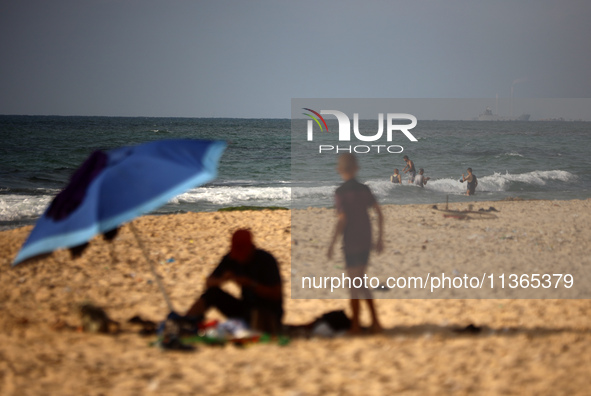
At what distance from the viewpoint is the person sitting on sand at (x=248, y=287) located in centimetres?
350

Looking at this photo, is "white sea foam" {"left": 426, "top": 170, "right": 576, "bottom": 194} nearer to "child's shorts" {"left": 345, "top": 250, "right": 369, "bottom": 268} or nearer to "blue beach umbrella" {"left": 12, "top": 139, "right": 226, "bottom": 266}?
"child's shorts" {"left": 345, "top": 250, "right": 369, "bottom": 268}

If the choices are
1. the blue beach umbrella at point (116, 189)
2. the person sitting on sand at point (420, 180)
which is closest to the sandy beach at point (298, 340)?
the blue beach umbrella at point (116, 189)

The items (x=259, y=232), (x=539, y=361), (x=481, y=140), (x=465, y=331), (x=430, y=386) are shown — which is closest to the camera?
(x=430, y=386)

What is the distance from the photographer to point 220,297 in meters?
3.74

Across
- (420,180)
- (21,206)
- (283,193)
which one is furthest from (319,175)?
(21,206)

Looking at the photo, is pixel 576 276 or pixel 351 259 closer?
pixel 351 259

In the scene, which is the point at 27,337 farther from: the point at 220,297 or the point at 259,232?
the point at 259,232

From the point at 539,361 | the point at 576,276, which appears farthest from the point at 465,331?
the point at 576,276

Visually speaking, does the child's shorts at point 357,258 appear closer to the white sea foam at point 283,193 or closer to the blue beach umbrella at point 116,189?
the blue beach umbrella at point 116,189

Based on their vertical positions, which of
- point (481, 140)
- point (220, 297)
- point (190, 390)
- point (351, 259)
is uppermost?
point (481, 140)

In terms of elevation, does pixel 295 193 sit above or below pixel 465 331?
above

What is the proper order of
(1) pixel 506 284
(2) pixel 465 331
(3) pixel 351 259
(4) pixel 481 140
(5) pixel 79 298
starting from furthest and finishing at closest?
(4) pixel 481 140 → (1) pixel 506 284 → (5) pixel 79 298 → (2) pixel 465 331 → (3) pixel 351 259

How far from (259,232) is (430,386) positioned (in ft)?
18.4

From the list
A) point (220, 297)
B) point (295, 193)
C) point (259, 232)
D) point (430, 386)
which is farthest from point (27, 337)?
point (295, 193)
